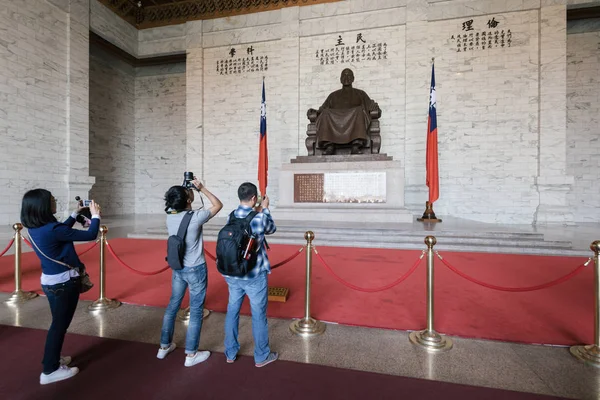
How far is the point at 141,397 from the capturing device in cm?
137

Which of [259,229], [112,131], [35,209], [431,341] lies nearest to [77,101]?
[112,131]

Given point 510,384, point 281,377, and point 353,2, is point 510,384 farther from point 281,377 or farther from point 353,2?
point 353,2

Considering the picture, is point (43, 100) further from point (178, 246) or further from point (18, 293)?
point (178, 246)

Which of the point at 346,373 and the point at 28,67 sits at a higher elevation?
the point at 28,67

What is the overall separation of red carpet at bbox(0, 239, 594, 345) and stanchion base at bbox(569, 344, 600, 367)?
10cm

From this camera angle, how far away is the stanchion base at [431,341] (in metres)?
1.83

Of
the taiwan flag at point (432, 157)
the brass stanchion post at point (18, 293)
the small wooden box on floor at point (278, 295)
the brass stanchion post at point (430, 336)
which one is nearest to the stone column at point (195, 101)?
the taiwan flag at point (432, 157)

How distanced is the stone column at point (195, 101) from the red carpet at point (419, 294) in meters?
5.71

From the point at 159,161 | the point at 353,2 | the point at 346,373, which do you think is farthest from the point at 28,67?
the point at 346,373

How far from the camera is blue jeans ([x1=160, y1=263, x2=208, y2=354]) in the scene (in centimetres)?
163

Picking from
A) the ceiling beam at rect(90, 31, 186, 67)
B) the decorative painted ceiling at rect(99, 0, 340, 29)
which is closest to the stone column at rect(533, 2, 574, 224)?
the decorative painted ceiling at rect(99, 0, 340, 29)

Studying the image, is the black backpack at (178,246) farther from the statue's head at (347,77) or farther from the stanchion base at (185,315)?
the statue's head at (347,77)

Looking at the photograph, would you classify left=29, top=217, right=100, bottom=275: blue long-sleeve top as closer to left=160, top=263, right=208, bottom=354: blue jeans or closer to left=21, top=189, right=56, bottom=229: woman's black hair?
left=21, top=189, right=56, bottom=229: woman's black hair

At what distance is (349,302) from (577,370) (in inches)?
54.6
